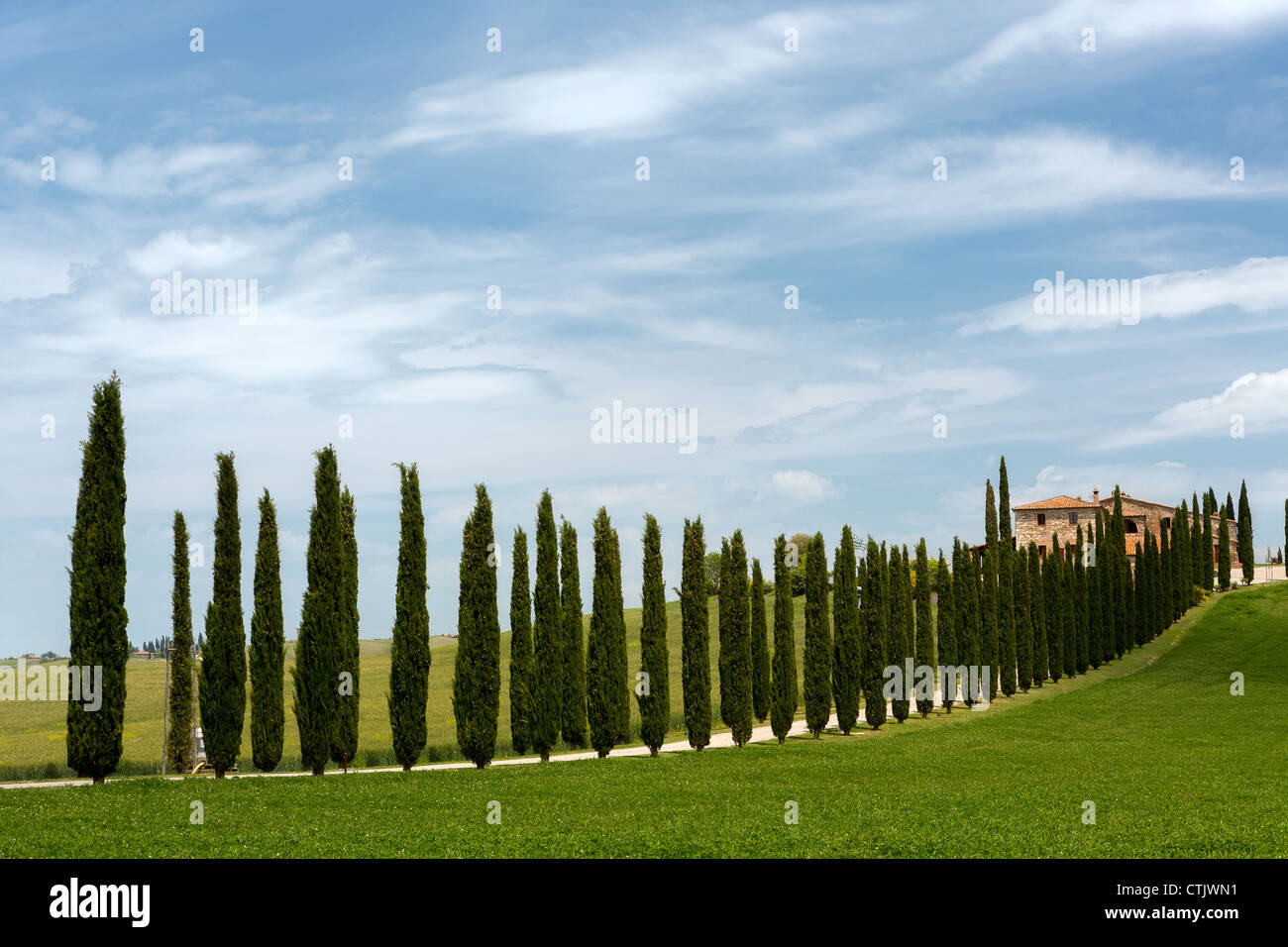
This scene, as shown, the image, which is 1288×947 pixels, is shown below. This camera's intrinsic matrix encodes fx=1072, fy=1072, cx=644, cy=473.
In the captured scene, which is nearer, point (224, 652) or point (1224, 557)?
point (224, 652)

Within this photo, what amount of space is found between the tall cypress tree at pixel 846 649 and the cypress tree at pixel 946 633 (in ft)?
25.3

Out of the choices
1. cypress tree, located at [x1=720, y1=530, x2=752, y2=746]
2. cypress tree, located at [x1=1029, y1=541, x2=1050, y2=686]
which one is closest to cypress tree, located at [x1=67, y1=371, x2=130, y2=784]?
cypress tree, located at [x1=720, y1=530, x2=752, y2=746]

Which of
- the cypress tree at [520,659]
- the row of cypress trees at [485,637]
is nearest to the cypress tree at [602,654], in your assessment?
the row of cypress trees at [485,637]

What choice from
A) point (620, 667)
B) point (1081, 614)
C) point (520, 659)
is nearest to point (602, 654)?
point (620, 667)

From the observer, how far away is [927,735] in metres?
33.9

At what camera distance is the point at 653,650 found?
30094 millimetres

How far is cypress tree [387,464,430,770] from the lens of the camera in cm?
2542

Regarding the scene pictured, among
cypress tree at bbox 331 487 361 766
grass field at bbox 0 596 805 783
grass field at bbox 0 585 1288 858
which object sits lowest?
grass field at bbox 0 596 805 783

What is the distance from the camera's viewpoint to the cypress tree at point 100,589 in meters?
20.8

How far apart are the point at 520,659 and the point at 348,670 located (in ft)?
15.5

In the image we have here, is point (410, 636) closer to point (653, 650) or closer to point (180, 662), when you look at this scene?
point (653, 650)

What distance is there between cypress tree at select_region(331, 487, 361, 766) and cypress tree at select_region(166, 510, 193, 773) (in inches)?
267

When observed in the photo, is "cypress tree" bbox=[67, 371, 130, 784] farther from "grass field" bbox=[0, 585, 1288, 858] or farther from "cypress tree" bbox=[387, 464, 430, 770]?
"cypress tree" bbox=[387, 464, 430, 770]
